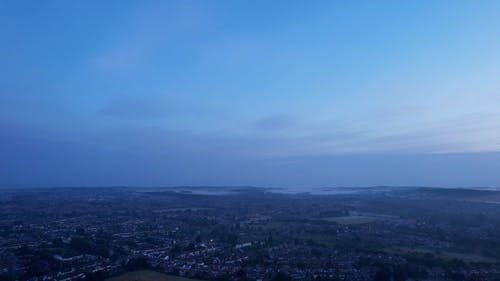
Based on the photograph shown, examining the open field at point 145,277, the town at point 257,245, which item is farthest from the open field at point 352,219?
the open field at point 145,277

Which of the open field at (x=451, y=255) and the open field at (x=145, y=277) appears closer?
the open field at (x=145, y=277)

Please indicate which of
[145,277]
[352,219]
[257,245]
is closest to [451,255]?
[257,245]

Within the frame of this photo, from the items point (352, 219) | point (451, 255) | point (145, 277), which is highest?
point (352, 219)

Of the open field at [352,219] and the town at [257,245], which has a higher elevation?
the open field at [352,219]

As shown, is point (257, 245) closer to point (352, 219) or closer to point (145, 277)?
point (145, 277)

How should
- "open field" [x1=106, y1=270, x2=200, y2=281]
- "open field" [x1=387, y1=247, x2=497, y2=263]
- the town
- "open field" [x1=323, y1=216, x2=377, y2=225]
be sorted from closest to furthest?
1. "open field" [x1=106, y1=270, x2=200, y2=281]
2. the town
3. "open field" [x1=387, y1=247, x2=497, y2=263]
4. "open field" [x1=323, y1=216, x2=377, y2=225]

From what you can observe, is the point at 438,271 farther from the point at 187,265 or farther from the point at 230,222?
the point at 230,222

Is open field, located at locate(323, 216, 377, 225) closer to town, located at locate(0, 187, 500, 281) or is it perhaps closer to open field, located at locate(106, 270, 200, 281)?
town, located at locate(0, 187, 500, 281)

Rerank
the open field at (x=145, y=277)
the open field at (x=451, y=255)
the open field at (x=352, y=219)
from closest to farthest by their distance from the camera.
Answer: the open field at (x=145, y=277)
the open field at (x=451, y=255)
the open field at (x=352, y=219)

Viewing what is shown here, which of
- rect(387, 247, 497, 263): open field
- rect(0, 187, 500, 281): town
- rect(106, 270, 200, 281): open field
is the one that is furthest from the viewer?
rect(387, 247, 497, 263): open field

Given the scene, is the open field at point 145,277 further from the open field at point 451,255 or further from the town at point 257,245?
the open field at point 451,255

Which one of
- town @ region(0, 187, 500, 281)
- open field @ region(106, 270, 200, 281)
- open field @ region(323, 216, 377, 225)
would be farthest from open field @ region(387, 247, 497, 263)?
open field @ region(106, 270, 200, 281)
